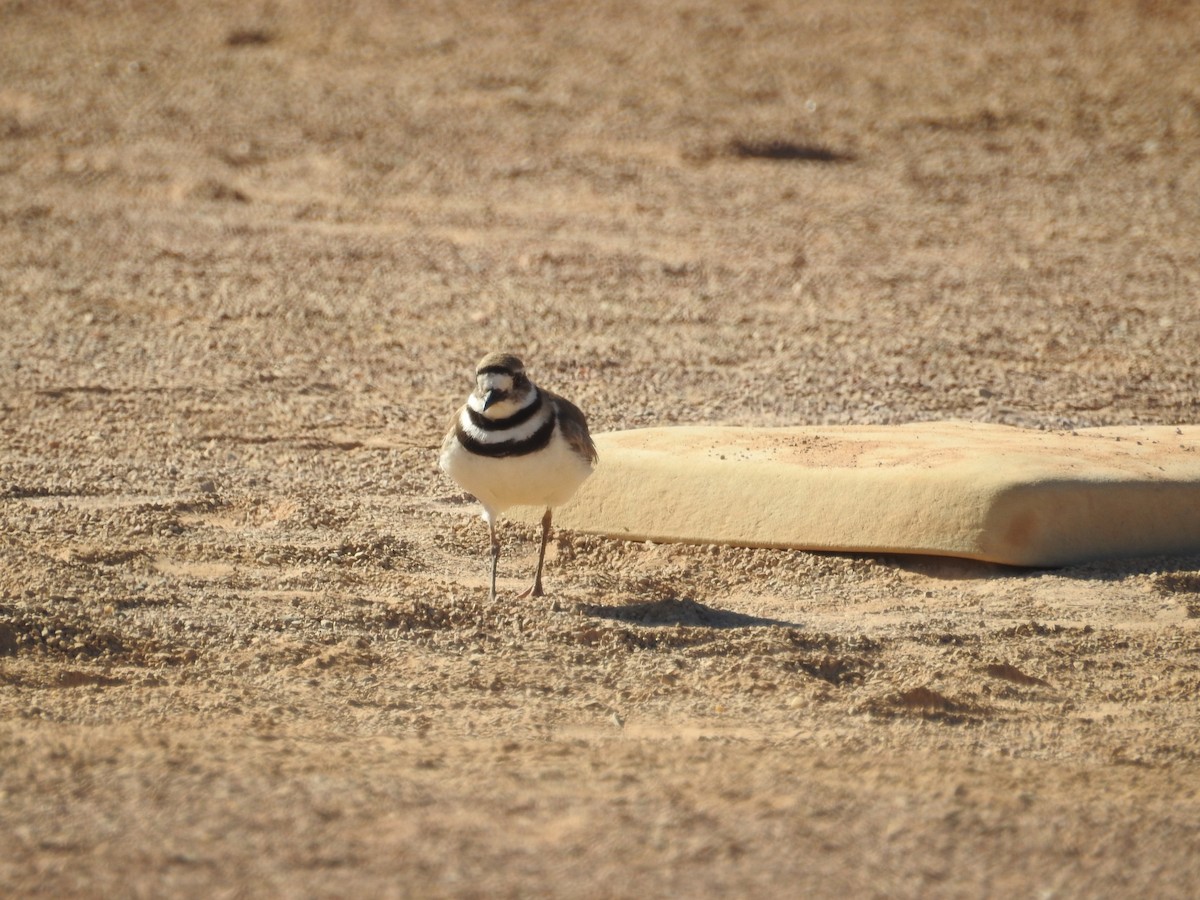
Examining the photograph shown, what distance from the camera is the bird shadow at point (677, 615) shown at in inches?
221

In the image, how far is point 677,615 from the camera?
18.6 ft

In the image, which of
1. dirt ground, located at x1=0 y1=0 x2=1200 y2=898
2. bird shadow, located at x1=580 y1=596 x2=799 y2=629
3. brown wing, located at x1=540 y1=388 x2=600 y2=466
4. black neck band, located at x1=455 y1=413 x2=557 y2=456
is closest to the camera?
dirt ground, located at x1=0 y1=0 x2=1200 y2=898

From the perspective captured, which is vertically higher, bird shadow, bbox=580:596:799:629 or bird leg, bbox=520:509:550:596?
bird leg, bbox=520:509:550:596

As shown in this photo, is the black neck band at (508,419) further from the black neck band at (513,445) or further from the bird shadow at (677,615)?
the bird shadow at (677,615)

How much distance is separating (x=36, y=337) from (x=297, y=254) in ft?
7.40

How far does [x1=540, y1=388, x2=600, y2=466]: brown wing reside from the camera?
596 centimetres

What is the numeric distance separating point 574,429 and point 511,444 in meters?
0.32

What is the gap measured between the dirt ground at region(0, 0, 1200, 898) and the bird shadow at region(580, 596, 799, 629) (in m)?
0.03

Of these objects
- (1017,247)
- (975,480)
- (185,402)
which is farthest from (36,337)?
(1017,247)

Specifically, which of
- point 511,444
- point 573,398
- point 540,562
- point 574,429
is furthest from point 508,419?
point 573,398

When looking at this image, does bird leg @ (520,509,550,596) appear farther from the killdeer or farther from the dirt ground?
the dirt ground

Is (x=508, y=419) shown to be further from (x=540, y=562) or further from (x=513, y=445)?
(x=540, y=562)

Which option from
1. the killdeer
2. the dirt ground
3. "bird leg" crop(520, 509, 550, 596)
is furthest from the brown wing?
the dirt ground

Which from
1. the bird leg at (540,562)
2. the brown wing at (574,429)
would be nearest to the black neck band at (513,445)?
the brown wing at (574,429)
